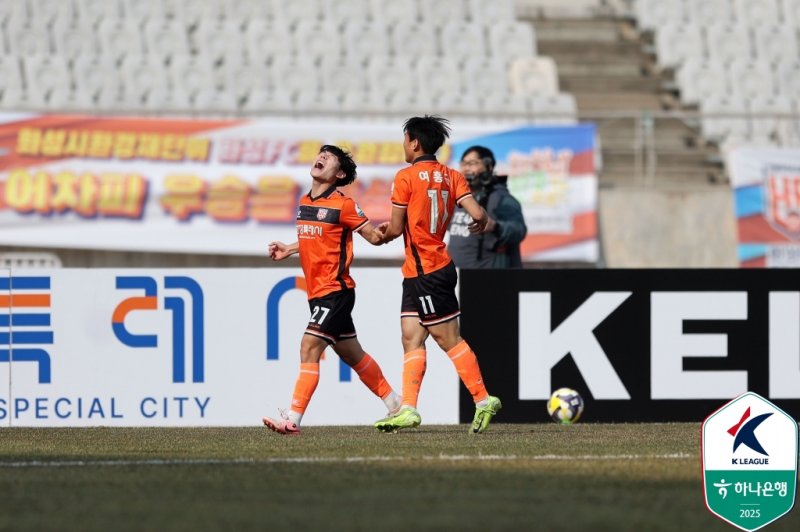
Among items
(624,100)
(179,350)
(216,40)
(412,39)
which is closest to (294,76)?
(216,40)

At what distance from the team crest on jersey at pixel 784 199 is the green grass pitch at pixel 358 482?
10.8m

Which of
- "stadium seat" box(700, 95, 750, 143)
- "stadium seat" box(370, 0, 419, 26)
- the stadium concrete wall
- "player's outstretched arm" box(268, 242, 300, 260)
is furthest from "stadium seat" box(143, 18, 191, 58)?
"player's outstretched arm" box(268, 242, 300, 260)

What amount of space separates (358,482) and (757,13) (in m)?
19.9

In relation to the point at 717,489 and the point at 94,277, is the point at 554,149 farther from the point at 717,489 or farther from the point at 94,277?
the point at 717,489

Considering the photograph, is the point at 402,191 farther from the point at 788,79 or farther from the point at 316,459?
the point at 788,79

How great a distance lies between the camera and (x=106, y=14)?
21672 millimetres

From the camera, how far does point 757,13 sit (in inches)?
984

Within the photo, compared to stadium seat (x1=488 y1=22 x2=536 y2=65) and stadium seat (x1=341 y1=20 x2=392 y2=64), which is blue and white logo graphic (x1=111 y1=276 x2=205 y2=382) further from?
stadium seat (x1=488 y1=22 x2=536 y2=65)

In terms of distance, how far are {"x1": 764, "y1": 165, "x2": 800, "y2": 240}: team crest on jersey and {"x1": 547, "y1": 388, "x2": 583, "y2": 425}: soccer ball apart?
9632mm

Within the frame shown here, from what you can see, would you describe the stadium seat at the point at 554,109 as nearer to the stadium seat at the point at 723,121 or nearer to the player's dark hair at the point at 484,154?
the stadium seat at the point at 723,121

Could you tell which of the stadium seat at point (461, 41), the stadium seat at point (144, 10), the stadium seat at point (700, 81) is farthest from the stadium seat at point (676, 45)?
the stadium seat at point (144, 10)

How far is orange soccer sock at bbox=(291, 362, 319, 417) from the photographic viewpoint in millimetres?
9602

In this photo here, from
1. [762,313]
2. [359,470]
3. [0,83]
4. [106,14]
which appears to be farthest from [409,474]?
[106,14]

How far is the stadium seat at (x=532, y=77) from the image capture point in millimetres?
22156
